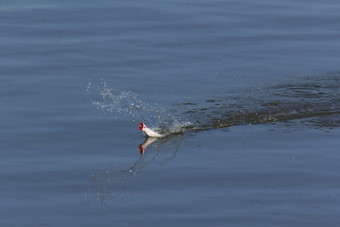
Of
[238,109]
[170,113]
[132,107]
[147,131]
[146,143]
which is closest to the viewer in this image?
[146,143]

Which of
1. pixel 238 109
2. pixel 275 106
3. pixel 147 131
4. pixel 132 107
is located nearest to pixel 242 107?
pixel 238 109

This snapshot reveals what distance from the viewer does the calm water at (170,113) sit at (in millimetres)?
10492

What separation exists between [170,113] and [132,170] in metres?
2.46

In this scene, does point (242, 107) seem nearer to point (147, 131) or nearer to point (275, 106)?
point (275, 106)

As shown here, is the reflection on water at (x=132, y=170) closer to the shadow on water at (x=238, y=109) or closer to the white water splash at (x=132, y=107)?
the shadow on water at (x=238, y=109)

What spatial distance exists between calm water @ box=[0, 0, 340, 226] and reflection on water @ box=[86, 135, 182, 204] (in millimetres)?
27

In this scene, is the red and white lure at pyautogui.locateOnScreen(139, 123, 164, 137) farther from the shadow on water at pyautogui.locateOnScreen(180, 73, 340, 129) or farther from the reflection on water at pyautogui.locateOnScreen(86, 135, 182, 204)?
the shadow on water at pyautogui.locateOnScreen(180, 73, 340, 129)

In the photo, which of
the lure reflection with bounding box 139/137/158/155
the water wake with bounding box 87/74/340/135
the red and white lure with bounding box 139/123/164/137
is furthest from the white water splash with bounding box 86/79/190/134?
the lure reflection with bounding box 139/137/158/155

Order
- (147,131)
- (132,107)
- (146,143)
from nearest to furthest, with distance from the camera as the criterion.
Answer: (146,143)
(147,131)
(132,107)

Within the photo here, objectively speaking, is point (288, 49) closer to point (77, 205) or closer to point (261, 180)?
point (261, 180)

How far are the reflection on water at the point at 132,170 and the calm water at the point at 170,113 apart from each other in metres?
0.03

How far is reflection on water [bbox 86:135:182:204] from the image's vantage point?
35.9ft

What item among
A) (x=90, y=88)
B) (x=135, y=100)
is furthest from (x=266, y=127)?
(x=90, y=88)

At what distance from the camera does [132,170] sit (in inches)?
459
